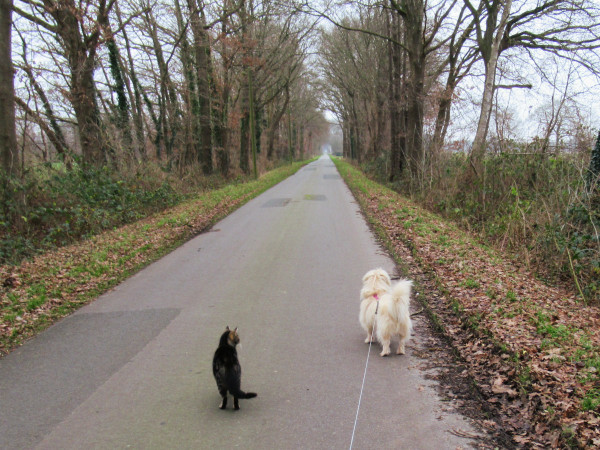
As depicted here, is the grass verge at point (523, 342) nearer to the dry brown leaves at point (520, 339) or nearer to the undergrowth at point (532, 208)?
the dry brown leaves at point (520, 339)

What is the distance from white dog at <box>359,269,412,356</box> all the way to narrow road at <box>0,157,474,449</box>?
25cm

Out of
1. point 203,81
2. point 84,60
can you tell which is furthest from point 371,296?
point 203,81

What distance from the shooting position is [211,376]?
459 cm

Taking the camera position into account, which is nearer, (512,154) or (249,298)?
(249,298)

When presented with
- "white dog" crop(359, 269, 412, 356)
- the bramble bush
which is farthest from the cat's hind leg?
the bramble bush

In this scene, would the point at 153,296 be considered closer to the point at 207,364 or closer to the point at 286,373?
the point at 207,364

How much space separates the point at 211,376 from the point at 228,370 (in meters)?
0.90

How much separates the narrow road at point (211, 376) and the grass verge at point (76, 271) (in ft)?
1.14

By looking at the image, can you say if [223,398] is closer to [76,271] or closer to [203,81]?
[76,271]

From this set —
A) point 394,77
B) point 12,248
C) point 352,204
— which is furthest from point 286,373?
point 394,77

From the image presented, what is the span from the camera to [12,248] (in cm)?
1012

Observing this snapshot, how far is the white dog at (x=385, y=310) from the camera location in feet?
15.7

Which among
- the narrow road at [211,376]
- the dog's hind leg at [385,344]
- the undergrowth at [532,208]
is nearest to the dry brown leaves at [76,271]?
the narrow road at [211,376]

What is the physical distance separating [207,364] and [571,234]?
732cm
